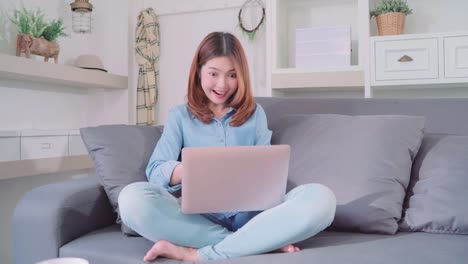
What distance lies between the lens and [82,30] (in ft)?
7.39

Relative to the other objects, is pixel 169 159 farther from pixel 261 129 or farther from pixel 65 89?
pixel 65 89

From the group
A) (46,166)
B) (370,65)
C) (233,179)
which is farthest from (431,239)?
(46,166)

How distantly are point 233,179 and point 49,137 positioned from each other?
4.79 ft

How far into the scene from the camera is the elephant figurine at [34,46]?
187 cm

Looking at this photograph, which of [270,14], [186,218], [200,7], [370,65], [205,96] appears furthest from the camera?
[200,7]

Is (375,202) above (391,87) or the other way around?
the other way around

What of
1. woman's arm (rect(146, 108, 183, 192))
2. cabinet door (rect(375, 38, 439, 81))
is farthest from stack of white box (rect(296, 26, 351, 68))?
woman's arm (rect(146, 108, 183, 192))

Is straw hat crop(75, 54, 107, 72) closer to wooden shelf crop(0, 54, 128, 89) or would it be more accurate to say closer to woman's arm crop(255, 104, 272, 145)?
wooden shelf crop(0, 54, 128, 89)

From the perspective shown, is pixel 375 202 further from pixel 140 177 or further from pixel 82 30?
pixel 82 30

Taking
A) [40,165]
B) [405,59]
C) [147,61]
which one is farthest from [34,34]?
[405,59]

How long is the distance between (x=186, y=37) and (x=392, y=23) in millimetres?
1272

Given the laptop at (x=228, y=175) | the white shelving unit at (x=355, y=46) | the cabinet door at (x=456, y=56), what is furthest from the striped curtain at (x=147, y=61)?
the laptop at (x=228, y=175)

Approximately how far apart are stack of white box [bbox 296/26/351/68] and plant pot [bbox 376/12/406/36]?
0.16 meters

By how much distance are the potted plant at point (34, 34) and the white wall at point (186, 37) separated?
2.52 feet
